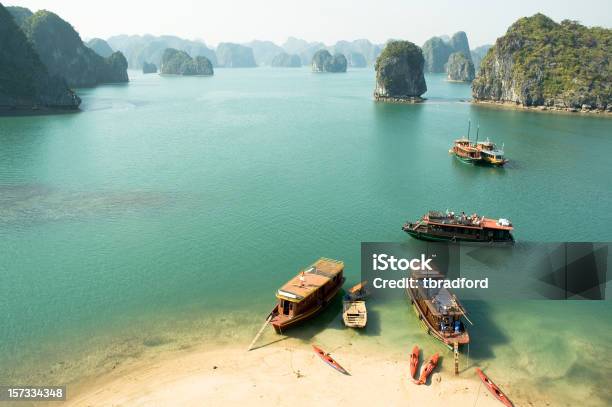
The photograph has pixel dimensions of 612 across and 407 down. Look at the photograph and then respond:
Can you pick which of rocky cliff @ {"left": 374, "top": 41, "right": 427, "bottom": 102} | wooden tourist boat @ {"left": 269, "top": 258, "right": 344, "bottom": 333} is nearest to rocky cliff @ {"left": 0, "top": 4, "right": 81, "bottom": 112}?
rocky cliff @ {"left": 374, "top": 41, "right": 427, "bottom": 102}

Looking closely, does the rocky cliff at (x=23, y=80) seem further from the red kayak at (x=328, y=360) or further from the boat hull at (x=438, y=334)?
the boat hull at (x=438, y=334)

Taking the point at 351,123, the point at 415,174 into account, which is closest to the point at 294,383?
the point at 415,174

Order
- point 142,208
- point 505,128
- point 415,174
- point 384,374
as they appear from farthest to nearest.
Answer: point 505,128 < point 415,174 < point 142,208 < point 384,374

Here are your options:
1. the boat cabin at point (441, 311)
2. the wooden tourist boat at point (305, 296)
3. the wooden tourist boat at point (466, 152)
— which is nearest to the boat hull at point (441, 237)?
the boat cabin at point (441, 311)

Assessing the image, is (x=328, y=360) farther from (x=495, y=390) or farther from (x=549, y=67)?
(x=549, y=67)

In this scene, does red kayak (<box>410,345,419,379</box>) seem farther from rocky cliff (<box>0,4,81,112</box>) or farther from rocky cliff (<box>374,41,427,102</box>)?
rocky cliff (<box>374,41,427,102</box>)

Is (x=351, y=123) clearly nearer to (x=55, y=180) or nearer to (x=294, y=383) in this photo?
(x=55, y=180)

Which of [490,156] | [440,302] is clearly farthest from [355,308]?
[490,156]
